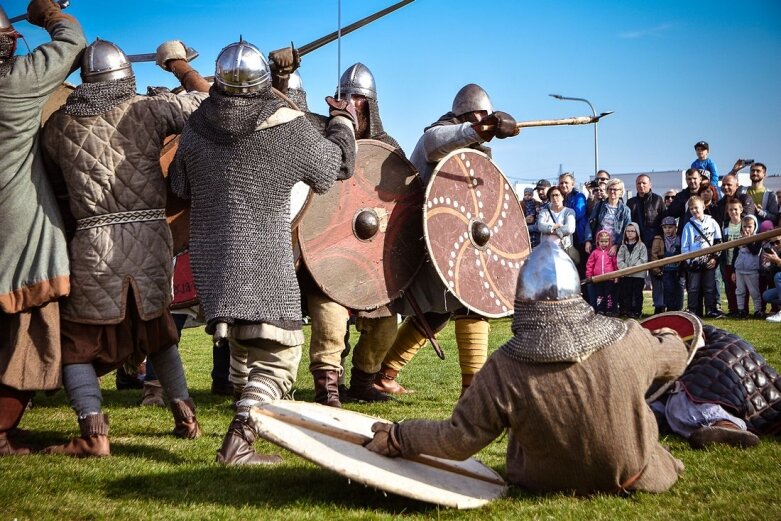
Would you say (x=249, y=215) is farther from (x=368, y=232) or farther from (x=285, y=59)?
(x=368, y=232)

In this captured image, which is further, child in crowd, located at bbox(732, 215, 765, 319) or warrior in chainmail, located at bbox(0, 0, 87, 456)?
child in crowd, located at bbox(732, 215, 765, 319)

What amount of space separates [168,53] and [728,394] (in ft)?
10.6

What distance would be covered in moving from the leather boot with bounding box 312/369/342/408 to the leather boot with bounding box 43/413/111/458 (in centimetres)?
133

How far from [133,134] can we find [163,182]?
0.26 meters

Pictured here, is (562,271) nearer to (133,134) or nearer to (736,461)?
(736,461)

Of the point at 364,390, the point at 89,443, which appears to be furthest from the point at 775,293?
the point at 89,443

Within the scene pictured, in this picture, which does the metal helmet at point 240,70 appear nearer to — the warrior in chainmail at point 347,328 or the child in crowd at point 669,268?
the warrior in chainmail at point 347,328

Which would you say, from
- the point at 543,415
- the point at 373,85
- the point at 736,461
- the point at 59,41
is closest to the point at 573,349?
the point at 543,415

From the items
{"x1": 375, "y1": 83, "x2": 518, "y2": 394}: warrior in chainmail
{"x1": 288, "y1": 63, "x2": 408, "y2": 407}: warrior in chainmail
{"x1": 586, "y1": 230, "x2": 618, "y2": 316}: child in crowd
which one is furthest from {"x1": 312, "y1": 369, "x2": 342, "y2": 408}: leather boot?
{"x1": 586, "y1": 230, "x2": 618, "y2": 316}: child in crowd

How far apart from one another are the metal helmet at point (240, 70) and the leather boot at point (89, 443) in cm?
154

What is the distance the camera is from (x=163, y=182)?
3.93 meters

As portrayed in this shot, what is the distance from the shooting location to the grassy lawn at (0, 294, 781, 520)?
284cm

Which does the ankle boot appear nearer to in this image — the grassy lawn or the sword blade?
the grassy lawn

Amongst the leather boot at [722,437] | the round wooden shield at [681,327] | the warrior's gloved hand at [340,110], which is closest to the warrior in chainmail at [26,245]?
the warrior's gloved hand at [340,110]
